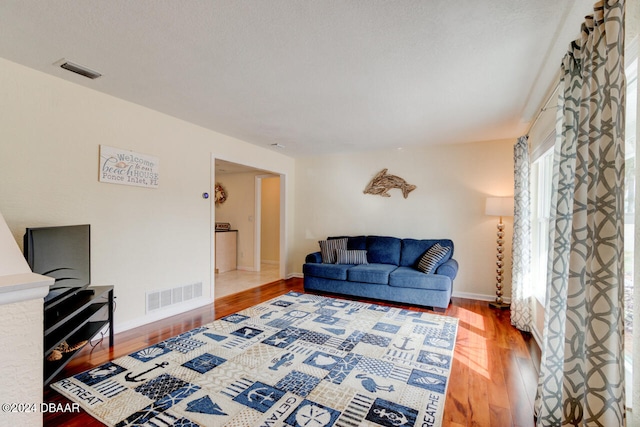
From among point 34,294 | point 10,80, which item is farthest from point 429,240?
point 10,80

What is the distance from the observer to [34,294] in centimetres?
81

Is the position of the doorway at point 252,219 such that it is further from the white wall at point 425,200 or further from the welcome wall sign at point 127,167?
the welcome wall sign at point 127,167

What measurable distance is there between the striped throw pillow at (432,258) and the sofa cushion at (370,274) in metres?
0.46

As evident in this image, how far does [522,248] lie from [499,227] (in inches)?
36.2

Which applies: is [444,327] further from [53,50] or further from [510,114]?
[53,50]

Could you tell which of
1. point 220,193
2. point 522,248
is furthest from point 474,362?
point 220,193

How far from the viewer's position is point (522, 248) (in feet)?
11.0

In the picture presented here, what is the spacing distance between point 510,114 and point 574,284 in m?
2.56

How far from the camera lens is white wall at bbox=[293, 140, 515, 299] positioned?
14.6 feet

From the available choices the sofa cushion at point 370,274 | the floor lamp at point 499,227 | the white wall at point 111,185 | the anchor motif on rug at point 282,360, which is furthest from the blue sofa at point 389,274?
the anchor motif on rug at point 282,360

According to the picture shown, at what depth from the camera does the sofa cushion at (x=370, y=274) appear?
4.15m

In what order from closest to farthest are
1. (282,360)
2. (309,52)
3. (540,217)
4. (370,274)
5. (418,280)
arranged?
(309,52)
(282,360)
(540,217)
(418,280)
(370,274)

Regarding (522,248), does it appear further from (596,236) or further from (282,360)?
(282,360)

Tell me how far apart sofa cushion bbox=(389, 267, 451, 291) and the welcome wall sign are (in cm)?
333
